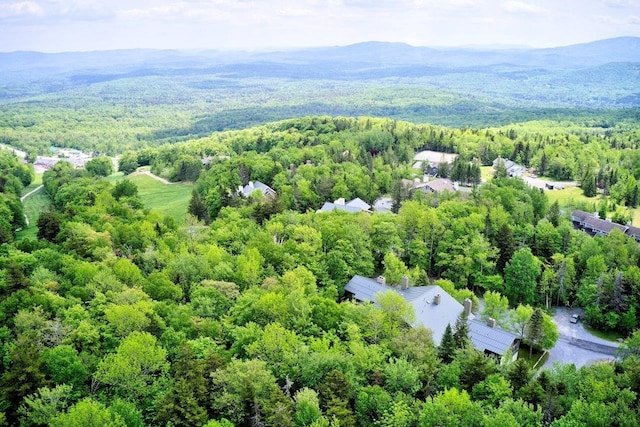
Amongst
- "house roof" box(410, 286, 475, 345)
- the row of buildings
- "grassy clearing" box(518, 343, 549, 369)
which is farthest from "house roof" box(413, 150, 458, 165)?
"grassy clearing" box(518, 343, 549, 369)

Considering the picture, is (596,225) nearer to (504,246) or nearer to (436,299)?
(504,246)

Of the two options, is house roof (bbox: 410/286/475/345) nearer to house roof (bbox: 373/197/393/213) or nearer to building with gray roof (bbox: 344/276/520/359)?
building with gray roof (bbox: 344/276/520/359)

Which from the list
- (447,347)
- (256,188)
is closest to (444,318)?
(447,347)

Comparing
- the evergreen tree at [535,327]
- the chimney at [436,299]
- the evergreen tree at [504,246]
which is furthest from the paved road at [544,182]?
the chimney at [436,299]

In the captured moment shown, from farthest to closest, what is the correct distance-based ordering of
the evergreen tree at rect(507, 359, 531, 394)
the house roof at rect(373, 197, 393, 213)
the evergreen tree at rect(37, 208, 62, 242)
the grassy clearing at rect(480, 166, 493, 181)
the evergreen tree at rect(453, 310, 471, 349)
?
the grassy clearing at rect(480, 166, 493, 181) < the house roof at rect(373, 197, 393, 213) < the evergreen tree at rect(37, 208, 62, 242) < the evergreen tree at rect(453, 310, 471, 349) < the evergreen tree at rect(507, 359, 531, 394)

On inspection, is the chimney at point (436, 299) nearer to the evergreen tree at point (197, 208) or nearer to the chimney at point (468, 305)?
the chimney at point (468, 305)

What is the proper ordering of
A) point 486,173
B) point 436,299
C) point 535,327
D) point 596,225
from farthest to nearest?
point 486,173 < point 596,225 < point 436,299 < point 535,327

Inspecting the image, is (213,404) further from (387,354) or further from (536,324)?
(536,324)
